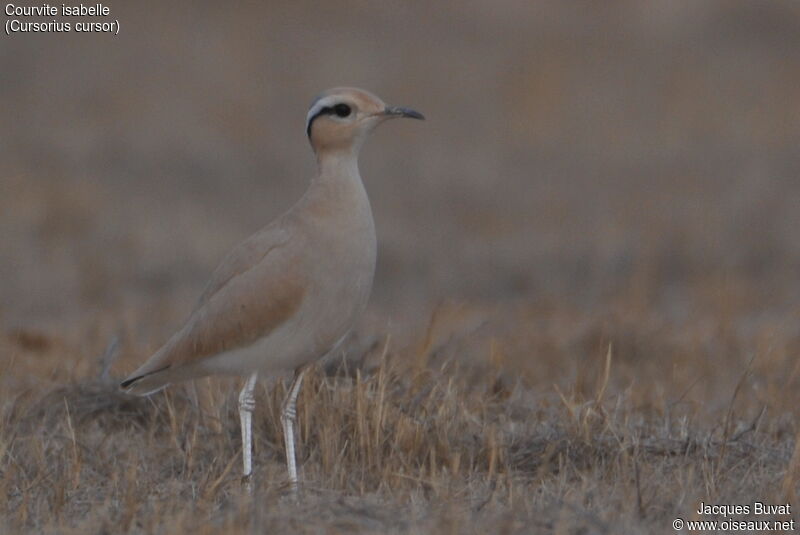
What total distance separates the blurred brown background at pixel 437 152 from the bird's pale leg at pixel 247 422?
3047 millimetres

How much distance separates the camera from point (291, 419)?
5359mm

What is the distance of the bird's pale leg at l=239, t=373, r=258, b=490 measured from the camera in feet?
17.1

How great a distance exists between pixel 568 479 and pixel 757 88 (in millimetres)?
11772

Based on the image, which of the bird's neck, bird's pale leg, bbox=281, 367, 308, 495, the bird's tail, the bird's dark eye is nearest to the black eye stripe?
the bird's dark eye

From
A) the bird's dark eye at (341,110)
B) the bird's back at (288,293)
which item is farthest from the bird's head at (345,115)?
the bird's back at (288,293)

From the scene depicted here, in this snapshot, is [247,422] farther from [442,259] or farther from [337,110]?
[442,259]

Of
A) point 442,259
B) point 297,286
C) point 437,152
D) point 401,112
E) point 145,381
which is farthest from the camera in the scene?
point 437,152

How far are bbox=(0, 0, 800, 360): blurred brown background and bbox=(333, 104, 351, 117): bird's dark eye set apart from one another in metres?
3.35

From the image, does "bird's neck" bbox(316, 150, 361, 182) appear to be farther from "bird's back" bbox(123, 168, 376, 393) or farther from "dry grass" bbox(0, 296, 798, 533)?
"dry grass" bbox(0, 296, 798, 533)

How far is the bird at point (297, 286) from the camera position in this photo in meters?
5.14

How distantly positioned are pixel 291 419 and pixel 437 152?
934 cm

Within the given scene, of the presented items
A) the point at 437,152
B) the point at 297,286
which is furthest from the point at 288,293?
the point at 437,152

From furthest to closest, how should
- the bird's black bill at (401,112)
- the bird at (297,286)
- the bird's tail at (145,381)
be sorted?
the bird's tail at (145,381) < the bird's black bill at (401,112) < the bird at (297,286)

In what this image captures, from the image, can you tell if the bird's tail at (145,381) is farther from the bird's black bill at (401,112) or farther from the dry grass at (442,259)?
the bird's black bill at (401,112)
